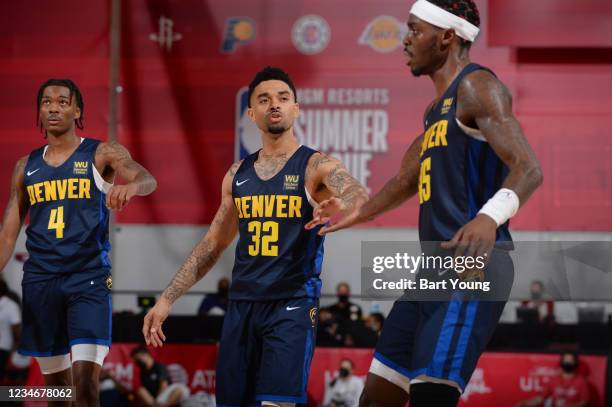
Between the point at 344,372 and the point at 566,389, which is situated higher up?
the point at 344,372

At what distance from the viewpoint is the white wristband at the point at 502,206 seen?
3.49 meters

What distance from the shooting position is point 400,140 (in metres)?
9.83

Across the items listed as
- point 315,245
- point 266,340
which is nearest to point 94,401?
point 266,340

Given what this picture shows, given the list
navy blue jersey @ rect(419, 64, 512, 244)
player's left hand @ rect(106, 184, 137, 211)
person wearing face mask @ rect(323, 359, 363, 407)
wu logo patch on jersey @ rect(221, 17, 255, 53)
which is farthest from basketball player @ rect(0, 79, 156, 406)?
wu logo patch on jersey @ rect(221, 17, 255, 53)

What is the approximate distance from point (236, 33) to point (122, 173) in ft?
15.4

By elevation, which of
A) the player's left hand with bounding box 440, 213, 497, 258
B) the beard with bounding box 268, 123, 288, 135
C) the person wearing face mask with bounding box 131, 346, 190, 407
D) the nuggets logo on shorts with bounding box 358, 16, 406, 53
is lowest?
the person wearing face mask with bounding box 131, 346, 190, 407

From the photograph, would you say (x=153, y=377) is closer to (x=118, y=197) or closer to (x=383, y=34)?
(x=118, y=197)

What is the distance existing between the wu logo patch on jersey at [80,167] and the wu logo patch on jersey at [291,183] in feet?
4.97

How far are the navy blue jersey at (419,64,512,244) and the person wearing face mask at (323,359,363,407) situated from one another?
435 centimetres

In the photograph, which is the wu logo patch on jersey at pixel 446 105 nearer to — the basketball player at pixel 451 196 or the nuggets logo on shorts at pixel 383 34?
the basketball player at pixel 451 196

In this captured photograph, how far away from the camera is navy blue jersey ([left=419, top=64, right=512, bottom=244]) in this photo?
394cm

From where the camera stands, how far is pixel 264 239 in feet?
16.2

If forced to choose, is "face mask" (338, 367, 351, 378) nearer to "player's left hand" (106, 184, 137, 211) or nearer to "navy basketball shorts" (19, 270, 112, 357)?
"navy basketball shorts" (19, 270, 112, 357)

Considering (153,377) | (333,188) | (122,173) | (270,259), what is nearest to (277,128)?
(333,188)
